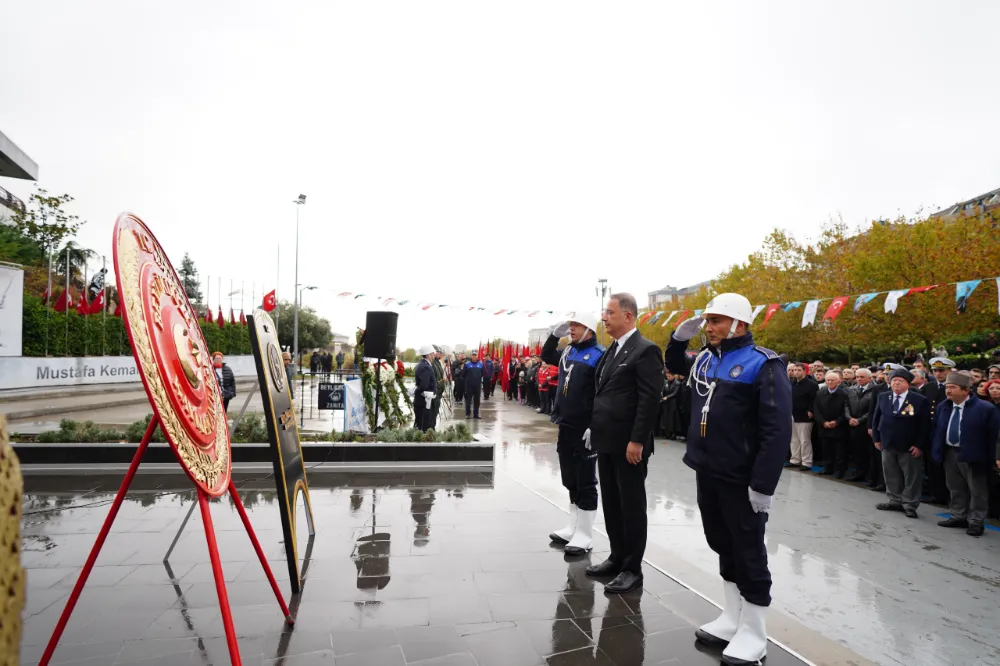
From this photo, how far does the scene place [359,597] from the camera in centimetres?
378

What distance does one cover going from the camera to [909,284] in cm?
1839

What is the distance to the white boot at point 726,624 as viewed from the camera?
326 cm

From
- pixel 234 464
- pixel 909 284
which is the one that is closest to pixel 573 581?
pixel 234 464

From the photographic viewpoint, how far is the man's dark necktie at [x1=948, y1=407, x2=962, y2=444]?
20.9 ft

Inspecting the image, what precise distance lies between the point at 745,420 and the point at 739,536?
2.09ft

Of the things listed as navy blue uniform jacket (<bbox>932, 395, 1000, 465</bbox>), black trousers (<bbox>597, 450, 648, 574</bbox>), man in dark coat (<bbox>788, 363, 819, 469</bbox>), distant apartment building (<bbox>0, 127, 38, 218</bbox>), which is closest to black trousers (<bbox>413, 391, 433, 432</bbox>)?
man in dark coat (<bbox>788, 363, 819, 469</bbox>)

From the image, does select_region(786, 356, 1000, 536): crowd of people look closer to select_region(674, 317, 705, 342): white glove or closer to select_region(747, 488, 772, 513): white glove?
select_region(674, 317, 705, 342): white glove

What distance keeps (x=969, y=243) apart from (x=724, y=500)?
776 inches

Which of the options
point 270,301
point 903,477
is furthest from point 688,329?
point 270,301

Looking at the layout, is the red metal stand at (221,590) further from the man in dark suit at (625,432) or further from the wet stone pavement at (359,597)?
the man in dark suit at (625,432)

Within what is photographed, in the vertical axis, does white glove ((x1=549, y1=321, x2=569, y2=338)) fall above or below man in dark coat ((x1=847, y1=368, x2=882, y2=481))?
above

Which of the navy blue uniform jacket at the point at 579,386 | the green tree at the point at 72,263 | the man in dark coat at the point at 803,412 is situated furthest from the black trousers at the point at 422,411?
the green tree at the point at 72,263

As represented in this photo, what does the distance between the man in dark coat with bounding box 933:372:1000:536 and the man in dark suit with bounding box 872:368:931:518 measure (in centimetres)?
29

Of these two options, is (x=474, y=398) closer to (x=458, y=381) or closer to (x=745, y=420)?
(x=458, y=381)
